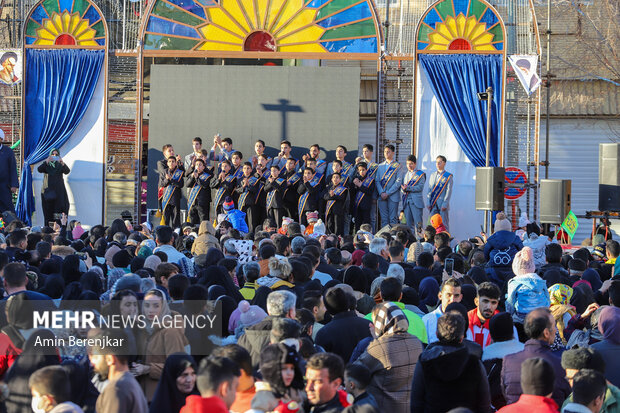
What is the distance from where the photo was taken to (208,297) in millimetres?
6289

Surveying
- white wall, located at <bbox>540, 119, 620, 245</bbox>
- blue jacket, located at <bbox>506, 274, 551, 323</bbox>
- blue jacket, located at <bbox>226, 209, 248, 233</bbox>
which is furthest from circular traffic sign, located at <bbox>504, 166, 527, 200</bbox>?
blue jacket, located at <bbox>506, 274, 551, 323</bbox>

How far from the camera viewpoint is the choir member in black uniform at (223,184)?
15188 millimetres

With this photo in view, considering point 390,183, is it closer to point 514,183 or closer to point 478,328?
point 514,183

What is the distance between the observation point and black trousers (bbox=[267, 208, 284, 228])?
600 inches

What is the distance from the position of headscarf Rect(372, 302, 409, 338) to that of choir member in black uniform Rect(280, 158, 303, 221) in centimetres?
1002

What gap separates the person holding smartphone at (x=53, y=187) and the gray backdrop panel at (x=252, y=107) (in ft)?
4.68

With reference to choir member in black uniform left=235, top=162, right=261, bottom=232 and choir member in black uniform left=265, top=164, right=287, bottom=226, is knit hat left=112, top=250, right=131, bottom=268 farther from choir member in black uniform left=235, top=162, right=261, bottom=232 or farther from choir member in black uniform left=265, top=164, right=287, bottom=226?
choir member in black uniform left=235, top=162, right=261, bottom=232

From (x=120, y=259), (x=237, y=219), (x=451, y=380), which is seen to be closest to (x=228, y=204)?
(x=237, y=219)

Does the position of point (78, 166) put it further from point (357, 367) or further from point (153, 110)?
point (357, 367)

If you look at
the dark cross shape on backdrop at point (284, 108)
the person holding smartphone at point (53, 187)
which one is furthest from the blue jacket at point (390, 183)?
the person holding smartphone at point (53, 187)

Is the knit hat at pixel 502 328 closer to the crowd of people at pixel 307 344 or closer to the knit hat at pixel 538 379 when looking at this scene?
the crowd of people at pixel 307 344

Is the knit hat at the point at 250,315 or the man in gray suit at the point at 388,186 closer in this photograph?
the knit hat at the point at 250,315

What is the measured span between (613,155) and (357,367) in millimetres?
10901

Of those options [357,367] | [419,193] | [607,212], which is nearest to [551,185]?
[607,212]
